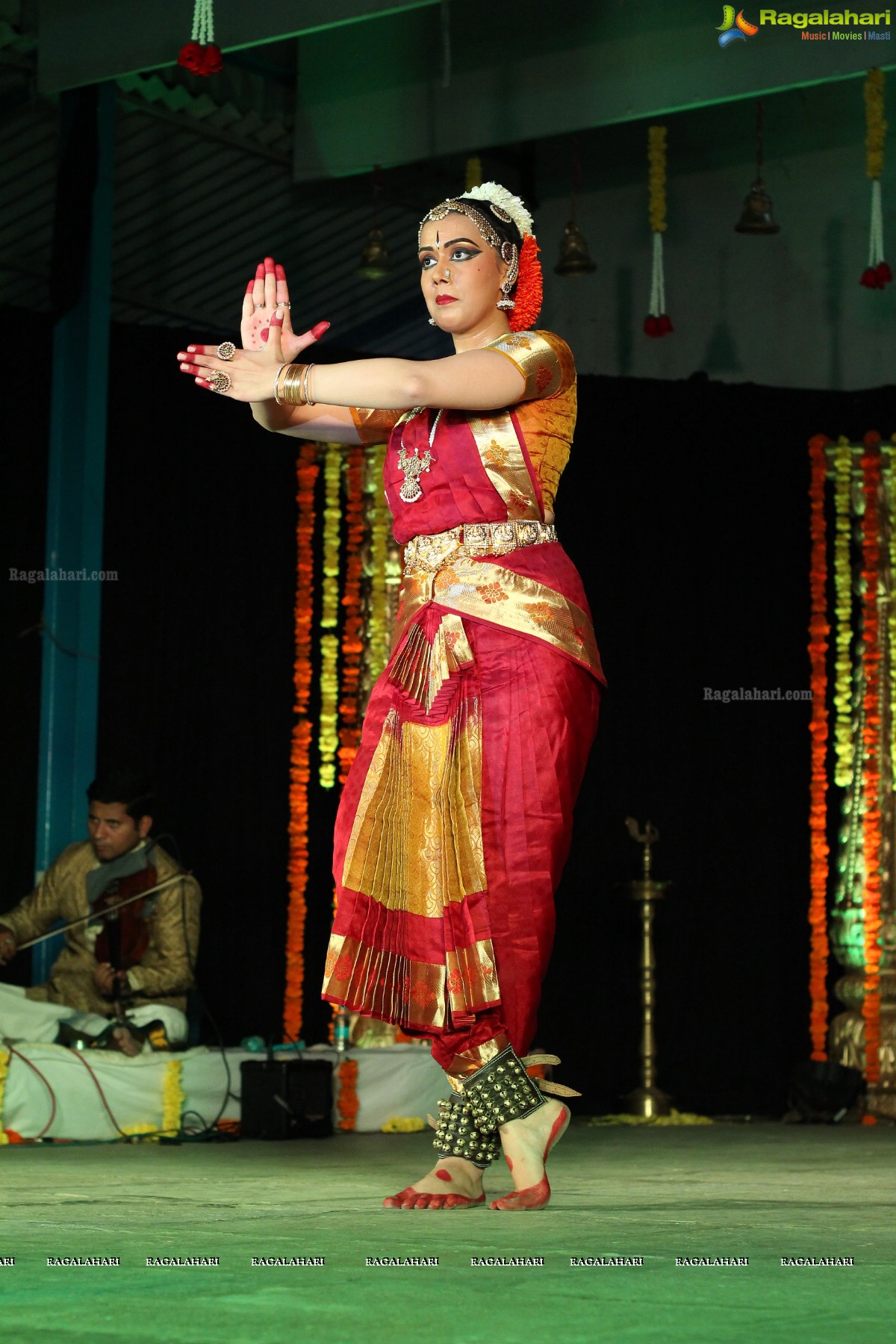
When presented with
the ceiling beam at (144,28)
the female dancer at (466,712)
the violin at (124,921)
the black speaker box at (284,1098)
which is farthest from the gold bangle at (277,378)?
the ceiling beam at (144,28)

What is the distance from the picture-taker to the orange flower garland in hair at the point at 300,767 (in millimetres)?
5980

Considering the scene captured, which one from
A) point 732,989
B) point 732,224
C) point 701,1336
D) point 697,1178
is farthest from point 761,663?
point 701,1336

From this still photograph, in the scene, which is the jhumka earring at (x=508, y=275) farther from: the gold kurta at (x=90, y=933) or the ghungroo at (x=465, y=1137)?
the gold kurta at (x=90, y=933)

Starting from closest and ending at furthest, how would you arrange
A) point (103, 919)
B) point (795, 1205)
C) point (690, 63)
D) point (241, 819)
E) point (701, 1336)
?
1. point (701, 1336)
2. point (795, 1205)
3. point (103, 919)
4. point (690, 63)
5. point (241, 819)

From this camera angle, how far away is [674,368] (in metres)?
7.23

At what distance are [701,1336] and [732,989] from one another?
518 centimetres

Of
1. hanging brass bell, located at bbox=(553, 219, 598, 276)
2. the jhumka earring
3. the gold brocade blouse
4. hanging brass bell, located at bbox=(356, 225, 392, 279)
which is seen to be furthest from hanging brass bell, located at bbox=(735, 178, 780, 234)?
the gold brocade blouse

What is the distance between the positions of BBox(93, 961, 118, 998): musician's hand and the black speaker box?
1.78ft

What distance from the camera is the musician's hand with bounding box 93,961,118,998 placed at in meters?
5.03

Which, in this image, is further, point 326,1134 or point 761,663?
point 761,663

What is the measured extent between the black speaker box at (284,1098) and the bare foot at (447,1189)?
85.8 inches

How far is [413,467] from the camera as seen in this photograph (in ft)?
8.80

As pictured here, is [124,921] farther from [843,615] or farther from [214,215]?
[214,215]

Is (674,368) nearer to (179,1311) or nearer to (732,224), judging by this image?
(732,224)
